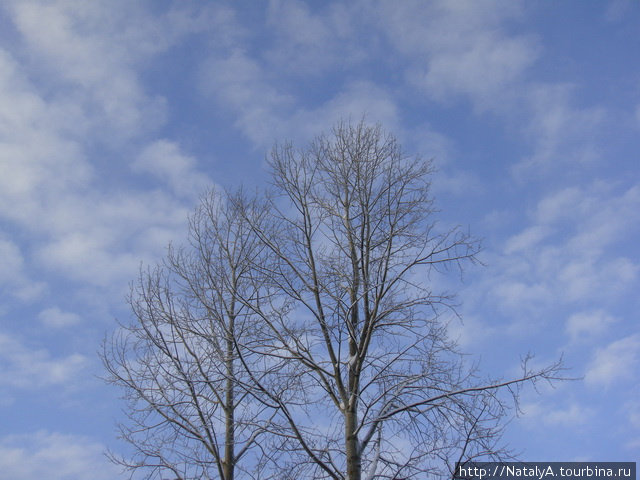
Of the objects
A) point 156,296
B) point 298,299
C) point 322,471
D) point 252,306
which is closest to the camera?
point 322,471

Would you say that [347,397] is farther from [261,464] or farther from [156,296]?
[156,296]

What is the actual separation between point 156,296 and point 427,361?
4.46 metres

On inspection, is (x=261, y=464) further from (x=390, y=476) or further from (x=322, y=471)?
(x=390, y=476)

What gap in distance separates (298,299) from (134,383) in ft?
9.45

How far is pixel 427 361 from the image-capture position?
7613mm

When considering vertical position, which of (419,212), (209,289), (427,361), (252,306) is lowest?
(427,361)

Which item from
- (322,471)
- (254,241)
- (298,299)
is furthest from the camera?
(254,241)

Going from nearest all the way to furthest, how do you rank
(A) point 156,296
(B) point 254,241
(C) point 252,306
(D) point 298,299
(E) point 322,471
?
(E) point 322,471 → (C) point 252,306 → (D) point 298,299 → (A) point 156,296 → (B) point 254,241

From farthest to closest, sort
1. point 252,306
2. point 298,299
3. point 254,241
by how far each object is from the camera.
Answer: point 254,241
point 298,299
point 252,306

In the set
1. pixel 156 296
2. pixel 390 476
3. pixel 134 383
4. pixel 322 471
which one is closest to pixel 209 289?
pixel 156 296

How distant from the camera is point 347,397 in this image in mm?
7531

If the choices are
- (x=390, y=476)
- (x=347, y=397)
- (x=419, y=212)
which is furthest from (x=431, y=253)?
(x=390, y=476)

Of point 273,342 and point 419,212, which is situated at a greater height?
point 419,212

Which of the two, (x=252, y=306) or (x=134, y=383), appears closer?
(x=252, y=306)
